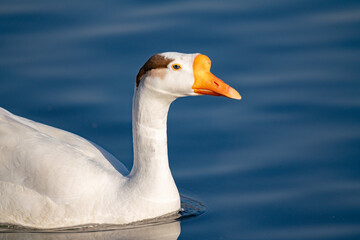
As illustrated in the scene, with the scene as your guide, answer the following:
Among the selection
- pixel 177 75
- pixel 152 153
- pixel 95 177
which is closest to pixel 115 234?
pixel 95 177

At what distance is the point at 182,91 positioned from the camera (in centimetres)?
726

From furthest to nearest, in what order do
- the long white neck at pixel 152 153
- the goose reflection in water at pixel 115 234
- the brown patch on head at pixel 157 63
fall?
the long white neck at pixel 152 153
the goose reflection in water at pixel 115 234
the brown patch on head at pixel 157 63

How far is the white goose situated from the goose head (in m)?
0.01

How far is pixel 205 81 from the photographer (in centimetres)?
725

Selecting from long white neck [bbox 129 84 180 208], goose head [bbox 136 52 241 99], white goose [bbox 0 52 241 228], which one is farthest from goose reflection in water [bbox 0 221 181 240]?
goose head [bbox 136 52 241 99]

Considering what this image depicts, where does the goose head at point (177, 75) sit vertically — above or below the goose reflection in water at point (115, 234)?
above

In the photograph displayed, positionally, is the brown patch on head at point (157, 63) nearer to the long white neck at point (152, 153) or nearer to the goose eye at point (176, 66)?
the goose eye at point (176, 66)

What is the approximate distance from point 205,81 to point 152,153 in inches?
36.6

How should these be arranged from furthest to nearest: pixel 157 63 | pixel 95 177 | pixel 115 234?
pixel 95 177 → pixel 115 234 → pixel 157 63

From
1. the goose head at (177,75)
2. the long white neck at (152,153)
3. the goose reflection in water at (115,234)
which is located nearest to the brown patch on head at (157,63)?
the goose head at (177,75)

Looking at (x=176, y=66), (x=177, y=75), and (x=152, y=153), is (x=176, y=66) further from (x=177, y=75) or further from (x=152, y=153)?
(x=152, y=153)

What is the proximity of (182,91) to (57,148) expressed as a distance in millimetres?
1443

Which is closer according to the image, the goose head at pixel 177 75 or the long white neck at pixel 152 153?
the goose head at pixel 177 75

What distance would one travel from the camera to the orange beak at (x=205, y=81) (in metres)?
7.22
